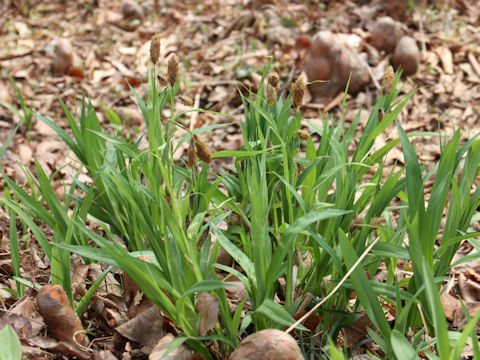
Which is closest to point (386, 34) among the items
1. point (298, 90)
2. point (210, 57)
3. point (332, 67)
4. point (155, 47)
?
point (332, 67)

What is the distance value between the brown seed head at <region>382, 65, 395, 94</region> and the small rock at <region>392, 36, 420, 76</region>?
1728 millimetres

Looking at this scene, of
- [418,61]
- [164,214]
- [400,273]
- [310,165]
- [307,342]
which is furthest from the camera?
[418,61]

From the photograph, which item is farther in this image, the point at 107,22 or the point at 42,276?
the point at 107,22

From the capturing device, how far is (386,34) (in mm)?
3141

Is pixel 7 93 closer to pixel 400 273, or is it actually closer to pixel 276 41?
pixel 276 41

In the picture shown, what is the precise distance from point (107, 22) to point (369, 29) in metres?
1.95

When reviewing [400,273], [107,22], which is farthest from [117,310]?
[107,22]

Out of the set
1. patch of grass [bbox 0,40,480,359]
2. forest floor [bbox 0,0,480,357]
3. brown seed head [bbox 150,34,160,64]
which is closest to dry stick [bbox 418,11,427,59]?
forest floor [bbox 0,0,480,357]

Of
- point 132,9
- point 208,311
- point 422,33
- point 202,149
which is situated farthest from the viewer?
point 132,9

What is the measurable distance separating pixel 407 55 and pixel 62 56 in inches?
83.0

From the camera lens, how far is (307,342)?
1239 mm

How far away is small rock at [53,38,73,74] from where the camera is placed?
329cm

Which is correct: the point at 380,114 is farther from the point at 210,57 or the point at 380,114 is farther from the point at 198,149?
the point at 210,57

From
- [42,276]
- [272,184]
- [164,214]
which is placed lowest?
[42,276]
